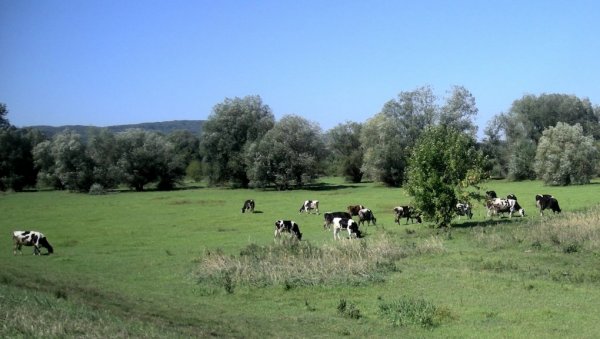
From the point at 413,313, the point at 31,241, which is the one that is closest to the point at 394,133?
the point at 31,241

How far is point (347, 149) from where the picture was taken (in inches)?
4067

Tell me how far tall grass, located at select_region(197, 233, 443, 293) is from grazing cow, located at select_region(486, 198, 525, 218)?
16816mm

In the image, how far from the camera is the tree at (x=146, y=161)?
85062 mm

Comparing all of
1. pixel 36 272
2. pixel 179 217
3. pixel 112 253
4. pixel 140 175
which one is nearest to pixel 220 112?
pixel 140 175

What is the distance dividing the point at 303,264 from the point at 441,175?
1726cm

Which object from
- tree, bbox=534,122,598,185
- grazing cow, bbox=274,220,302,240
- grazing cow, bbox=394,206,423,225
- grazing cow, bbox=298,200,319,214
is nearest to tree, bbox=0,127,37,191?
grazing cow, bbox=298,200,319,214

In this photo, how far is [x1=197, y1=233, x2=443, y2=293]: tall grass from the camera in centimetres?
2119

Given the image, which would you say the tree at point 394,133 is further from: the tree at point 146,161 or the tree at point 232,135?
the tree at point 146,161

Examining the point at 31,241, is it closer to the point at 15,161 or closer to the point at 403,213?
the point at 403,213

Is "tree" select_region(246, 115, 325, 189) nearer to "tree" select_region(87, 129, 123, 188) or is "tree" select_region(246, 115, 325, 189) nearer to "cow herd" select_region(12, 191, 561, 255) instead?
"tree" select_region(87, 129, 123, 188)

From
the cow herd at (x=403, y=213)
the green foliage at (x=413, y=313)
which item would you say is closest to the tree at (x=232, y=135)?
the cow herd at (x=403, y=213)

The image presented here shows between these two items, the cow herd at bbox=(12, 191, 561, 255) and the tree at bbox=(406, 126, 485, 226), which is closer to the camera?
the cow herd at bbox=(12, 191, 561, 255)

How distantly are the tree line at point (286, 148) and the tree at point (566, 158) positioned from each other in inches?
5.0

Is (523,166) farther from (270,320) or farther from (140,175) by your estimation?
(270,320)
